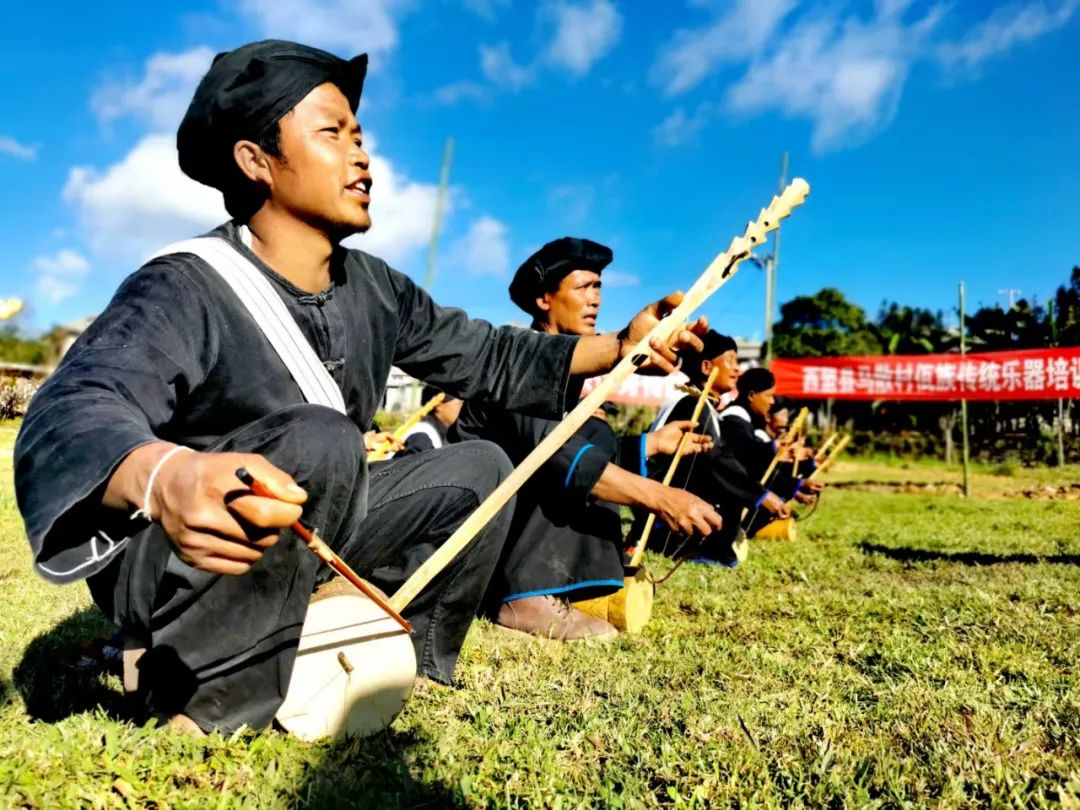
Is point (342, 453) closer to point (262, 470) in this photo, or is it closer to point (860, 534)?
point (262, 470)

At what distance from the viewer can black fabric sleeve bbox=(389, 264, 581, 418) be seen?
265cm

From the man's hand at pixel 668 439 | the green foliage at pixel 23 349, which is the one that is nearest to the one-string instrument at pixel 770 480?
the man's hand at pixel 668 439

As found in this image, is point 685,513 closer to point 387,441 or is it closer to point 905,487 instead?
point 387,441

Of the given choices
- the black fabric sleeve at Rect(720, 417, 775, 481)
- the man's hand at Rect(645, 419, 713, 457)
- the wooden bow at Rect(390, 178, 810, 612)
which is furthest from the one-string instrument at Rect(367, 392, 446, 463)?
the wooden bow at Rect(390, 178, 810, 612)

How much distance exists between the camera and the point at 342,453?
1.87 m

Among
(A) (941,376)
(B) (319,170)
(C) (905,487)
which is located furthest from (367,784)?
(C) (905,487)

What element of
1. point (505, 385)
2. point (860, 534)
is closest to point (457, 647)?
point (505, 385)

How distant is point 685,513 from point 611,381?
1366mm

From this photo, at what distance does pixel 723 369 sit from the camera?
6086 millimetres

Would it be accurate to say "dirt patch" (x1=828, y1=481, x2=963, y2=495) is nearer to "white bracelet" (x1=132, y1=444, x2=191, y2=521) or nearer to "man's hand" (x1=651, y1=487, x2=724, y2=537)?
"man's hand" (x1=651, y1=487, x2=724, y2=537)

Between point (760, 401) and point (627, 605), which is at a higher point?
point (760, 401)

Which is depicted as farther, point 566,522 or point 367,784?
point 566,522

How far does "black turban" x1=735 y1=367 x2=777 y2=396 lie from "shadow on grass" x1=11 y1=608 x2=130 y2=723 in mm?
5718

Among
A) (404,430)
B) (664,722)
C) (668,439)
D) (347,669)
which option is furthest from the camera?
(404,430)
